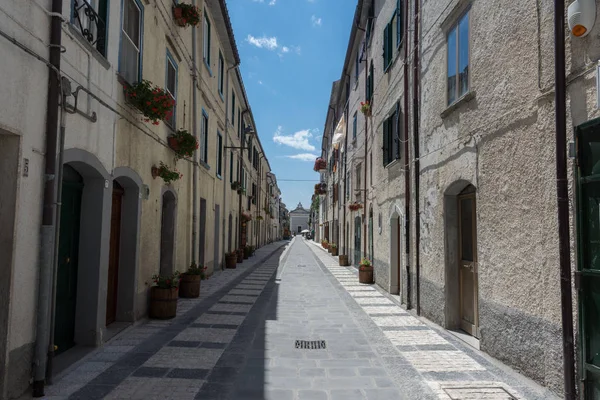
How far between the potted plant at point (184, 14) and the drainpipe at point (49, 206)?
17.2 feet

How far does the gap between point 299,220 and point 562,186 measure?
12413 centimetres

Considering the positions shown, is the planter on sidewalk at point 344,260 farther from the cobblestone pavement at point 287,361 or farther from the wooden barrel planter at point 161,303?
the wooden barrel planter at point 161,303

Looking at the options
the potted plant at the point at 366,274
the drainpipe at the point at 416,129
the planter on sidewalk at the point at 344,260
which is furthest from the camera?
the planter on sidewalk at the point at 344,260

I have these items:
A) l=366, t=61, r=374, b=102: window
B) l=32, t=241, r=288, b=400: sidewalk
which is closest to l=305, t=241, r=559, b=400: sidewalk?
l=32, t=241, r=288, b=400: sidewalk

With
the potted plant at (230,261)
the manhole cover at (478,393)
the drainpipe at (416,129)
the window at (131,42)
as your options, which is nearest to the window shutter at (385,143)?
the drainpipe at (416,129)

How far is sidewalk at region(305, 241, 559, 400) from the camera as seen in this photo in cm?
438

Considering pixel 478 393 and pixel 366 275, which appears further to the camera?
pixel 366 275

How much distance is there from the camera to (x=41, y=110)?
428 centimetres

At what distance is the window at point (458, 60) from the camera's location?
260 inches

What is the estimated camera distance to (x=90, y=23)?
5527mm

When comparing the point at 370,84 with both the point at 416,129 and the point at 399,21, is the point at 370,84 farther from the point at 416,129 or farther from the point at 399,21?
the point at 416,129

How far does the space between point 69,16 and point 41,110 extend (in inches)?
53.9

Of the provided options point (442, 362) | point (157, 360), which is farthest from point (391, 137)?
point (157, 360)

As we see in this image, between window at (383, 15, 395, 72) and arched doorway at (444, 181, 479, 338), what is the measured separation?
542 centimetres
